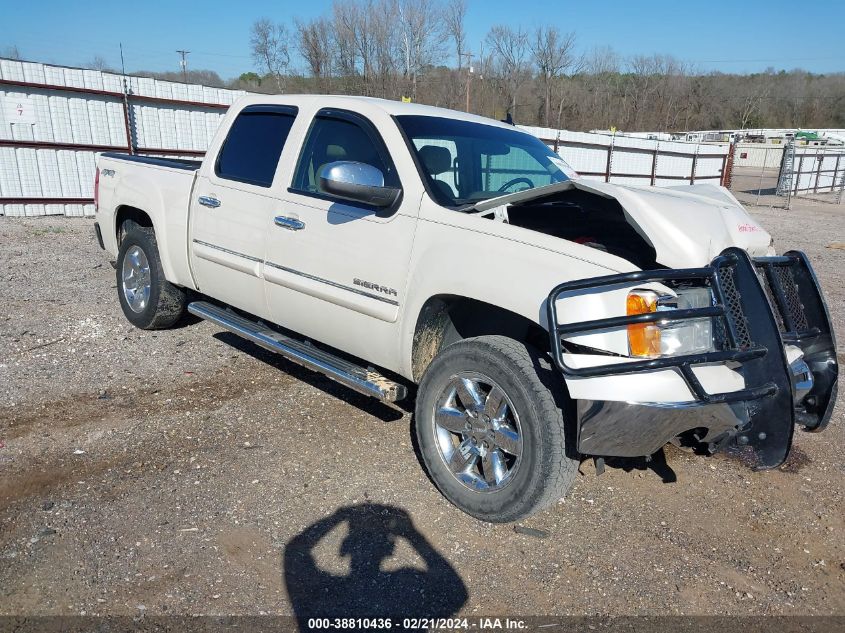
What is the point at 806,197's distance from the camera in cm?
2780

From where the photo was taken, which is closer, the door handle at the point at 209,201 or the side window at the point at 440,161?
the side window at the point at 440,161

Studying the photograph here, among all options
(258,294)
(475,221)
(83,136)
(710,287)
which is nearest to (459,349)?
(475,221)

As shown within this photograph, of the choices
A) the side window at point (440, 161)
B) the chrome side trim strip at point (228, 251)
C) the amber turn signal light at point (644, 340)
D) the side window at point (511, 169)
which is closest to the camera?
the amber turn signal light at point (644, 340)

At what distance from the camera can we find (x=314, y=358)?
3973 millimetres

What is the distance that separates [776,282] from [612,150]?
2054cm

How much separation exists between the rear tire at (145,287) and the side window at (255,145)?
1.14 m

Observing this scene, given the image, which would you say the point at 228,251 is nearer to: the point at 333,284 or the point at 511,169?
the point at 333,284

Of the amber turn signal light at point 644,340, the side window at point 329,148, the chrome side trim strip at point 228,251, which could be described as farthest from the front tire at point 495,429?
the chrome side trim strip at point 228,251

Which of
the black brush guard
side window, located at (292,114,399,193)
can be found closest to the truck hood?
the black brush guard

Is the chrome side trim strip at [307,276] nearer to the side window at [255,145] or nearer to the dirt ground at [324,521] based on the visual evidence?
the side window at [255,145]

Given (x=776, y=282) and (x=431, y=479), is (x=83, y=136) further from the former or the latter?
(x=776, y=282)

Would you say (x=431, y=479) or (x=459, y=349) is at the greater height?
(x=459, y=349)

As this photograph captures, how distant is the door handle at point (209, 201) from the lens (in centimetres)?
467

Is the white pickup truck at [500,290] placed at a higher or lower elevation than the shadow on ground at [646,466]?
higher
